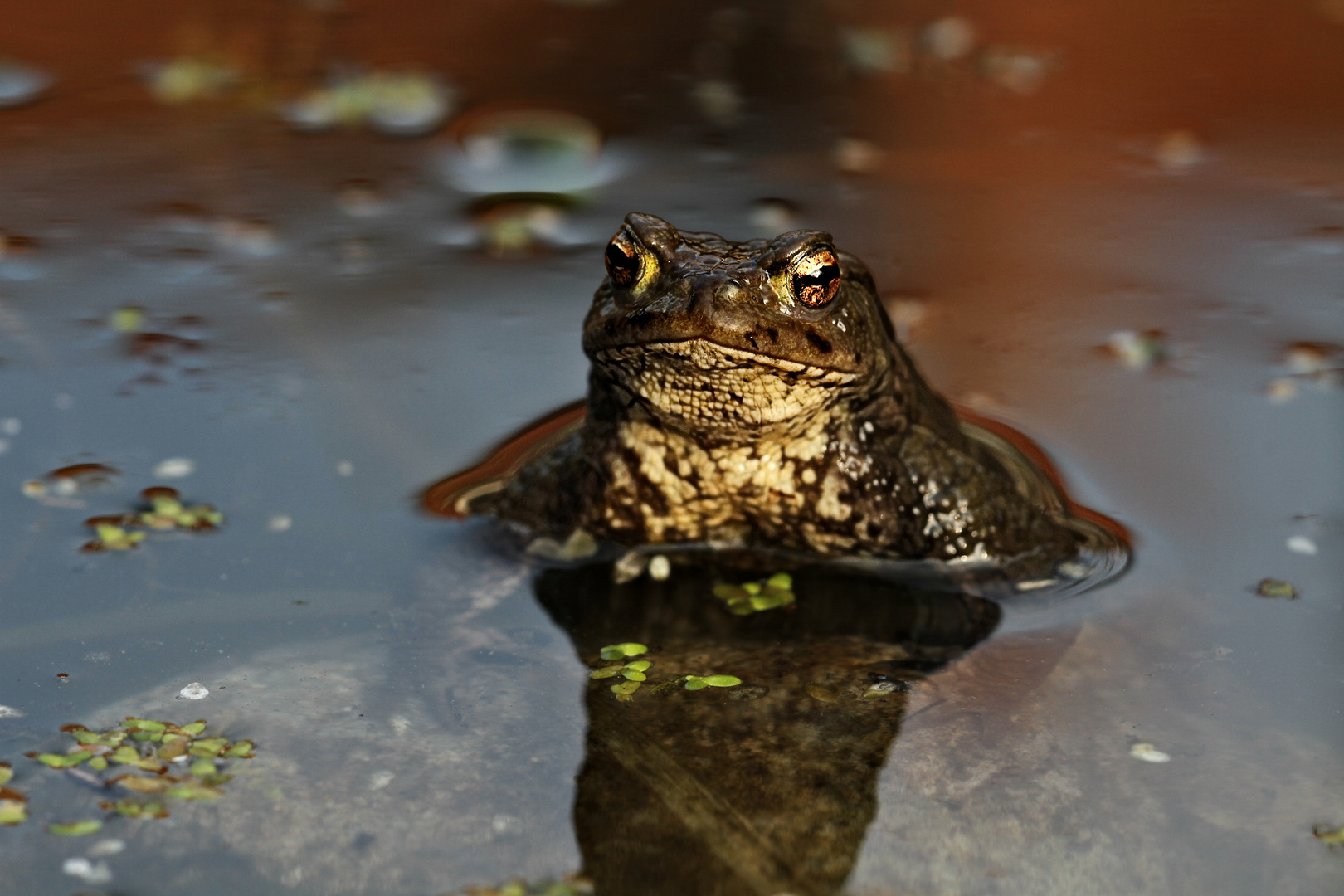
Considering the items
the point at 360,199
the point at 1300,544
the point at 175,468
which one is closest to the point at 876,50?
the point at 360,199

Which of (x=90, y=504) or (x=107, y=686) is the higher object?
(x=90, y=504)

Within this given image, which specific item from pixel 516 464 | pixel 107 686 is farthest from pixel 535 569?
pixel 107 686

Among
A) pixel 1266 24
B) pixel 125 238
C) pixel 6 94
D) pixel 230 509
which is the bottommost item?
pixel 230 509

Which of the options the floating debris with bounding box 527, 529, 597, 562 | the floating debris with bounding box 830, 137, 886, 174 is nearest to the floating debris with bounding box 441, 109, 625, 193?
the floating debris with bounding box 830, 137, 886, 174

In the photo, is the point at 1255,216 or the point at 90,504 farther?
the point at 1255,216

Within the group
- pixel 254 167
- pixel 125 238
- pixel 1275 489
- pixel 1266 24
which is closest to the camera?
pixel 1275 489

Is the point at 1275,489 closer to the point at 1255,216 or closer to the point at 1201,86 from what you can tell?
the point at 1255,216
